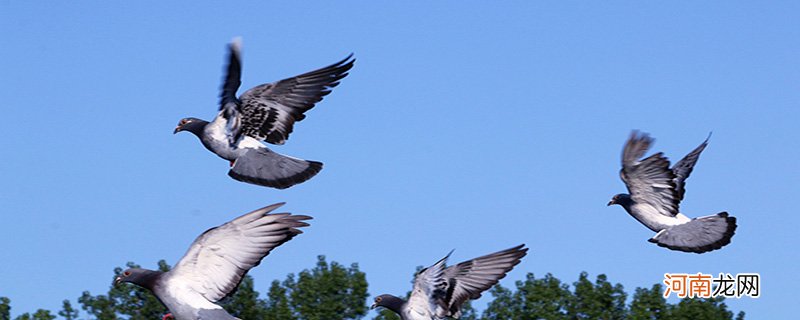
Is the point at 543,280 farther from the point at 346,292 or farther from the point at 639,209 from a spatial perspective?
the point at 639,209

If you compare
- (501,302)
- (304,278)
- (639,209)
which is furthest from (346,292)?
(639,209)

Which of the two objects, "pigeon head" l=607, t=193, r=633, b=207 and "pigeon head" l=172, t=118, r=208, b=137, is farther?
"pigeon head" l=607, t=193, r=633, b=207

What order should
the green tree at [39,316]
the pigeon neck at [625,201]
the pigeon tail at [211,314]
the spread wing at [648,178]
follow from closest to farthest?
the pigeon tail at [211,314], the spread wing at [648,178], the pigeon neck at [625,201], the green tree at [39,316]

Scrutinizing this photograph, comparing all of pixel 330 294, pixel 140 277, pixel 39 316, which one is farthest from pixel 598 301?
pixel 140 277

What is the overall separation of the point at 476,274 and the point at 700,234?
5.83m

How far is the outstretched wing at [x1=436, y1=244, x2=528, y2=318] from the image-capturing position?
18578 mm

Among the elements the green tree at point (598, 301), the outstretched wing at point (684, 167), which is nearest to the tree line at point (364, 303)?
the green tree at point (598, 301)

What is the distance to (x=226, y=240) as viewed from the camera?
14008 mm

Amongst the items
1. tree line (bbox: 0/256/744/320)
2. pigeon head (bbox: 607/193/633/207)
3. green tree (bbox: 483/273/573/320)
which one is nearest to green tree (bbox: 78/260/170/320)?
tree line (bbox: 0/256/744/320)

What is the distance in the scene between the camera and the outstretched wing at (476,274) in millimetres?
18578

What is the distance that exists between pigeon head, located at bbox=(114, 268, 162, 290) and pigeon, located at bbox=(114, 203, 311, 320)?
19 mm

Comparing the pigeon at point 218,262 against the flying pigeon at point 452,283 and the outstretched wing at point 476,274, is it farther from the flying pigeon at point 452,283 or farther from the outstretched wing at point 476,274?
the outstretched wing at point 476,274

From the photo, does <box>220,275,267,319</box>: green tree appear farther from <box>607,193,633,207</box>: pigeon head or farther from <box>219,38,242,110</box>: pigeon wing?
<box>219,38,242,110</box>: pigeon wing

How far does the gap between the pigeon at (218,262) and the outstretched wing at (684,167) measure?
38.6ft
